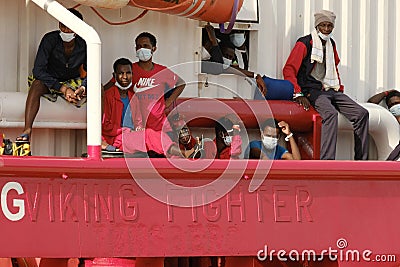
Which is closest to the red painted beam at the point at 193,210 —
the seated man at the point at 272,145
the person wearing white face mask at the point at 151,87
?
the seated man at the point at 272,145

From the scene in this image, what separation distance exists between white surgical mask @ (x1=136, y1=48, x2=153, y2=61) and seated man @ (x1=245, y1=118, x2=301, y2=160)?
935 mm

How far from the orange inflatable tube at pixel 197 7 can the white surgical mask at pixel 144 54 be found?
312 millimetres

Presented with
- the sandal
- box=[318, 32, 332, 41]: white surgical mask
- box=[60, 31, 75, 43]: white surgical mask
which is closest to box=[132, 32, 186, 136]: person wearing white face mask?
box=[60, 31, 75, 43]: white surgical mask

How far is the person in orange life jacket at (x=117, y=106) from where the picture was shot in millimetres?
5852

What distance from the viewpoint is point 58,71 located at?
5906 mm

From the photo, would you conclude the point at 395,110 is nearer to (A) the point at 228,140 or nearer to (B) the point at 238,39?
(B) the point at 238,39

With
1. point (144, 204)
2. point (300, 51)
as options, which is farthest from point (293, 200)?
point (300, 51)

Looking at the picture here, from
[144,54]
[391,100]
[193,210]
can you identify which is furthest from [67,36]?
[391,100]

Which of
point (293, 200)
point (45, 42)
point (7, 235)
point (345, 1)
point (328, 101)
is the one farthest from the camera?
point (345, 1)

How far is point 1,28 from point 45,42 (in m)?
0.32

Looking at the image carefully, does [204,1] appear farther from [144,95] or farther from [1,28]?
[1,28]

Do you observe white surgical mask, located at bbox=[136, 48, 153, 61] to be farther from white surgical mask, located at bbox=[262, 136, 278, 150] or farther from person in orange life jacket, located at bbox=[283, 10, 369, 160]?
person in orange life jacket, located at bbox=[283, 10, 369, 160]

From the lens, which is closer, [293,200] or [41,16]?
[293,200]

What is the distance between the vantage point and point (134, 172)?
479 cm
